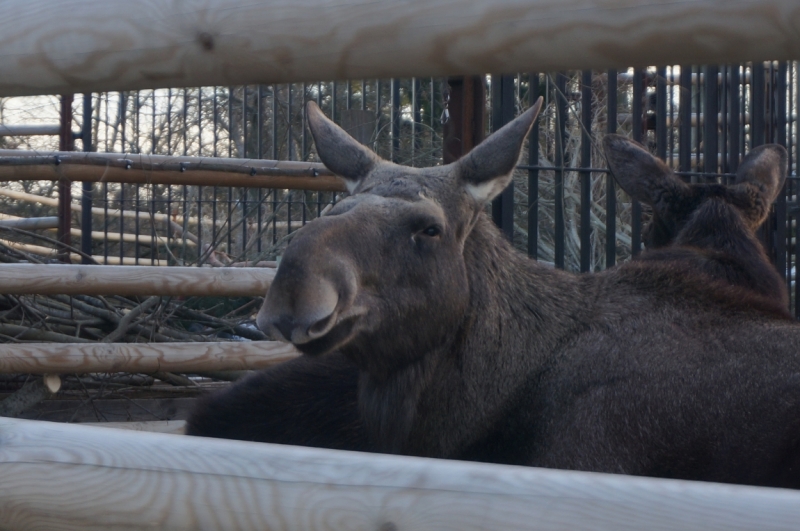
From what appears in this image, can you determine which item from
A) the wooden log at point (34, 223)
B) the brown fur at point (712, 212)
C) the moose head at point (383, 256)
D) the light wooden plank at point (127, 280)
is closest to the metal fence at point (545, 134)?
the wooden log at point (34, 223)

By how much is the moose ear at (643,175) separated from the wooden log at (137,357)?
89.4 inches

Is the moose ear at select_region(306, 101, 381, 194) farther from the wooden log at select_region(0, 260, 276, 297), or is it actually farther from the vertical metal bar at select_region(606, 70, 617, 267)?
the vertical metal bar at select_region(606, 70, 617, 267)

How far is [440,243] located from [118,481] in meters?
1.78

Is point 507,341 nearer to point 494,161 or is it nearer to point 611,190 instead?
point 494,161

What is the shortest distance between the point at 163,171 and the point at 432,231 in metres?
3.01

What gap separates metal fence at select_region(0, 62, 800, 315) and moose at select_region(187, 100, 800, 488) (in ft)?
5.70

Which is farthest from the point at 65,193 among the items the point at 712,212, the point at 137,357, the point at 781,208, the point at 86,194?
the point at 781,208

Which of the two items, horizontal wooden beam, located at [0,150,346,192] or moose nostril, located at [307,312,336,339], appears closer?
moose nostril, located at [307,312,336,339]

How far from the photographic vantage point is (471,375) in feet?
10.8

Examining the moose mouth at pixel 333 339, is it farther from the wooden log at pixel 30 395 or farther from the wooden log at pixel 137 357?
the wooden log at pixel 30 395

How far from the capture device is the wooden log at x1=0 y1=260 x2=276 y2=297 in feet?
16.5

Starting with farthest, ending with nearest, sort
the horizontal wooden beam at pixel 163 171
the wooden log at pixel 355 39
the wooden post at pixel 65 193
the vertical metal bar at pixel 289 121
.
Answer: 1. the vertical metal bar at pixel 289 121
2. the wooden post at pixel 65 193
3. the horizontal wooden beam at pixel 163 171
4. the wooden log at pixel 355 39

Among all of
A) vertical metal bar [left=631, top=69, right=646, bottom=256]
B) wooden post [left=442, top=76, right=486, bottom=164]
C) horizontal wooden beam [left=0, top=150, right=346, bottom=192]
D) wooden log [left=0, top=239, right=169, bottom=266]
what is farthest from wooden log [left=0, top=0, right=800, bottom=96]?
wooden log [left=0, top=239, right=169, bottom=266]

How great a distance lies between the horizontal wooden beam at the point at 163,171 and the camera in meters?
5.34
